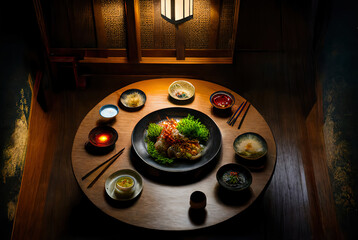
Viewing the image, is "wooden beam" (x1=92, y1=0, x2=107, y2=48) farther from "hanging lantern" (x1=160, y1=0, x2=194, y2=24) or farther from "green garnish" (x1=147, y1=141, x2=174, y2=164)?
"green garnish" (x1=147, y1=141, x2=174, y2=164)

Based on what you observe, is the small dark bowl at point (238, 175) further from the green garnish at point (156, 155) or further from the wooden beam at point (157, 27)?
the wooden beam at point (157, 27)

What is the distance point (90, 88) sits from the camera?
4223 millimetres

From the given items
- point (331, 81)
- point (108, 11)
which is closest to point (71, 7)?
point (108, 11)

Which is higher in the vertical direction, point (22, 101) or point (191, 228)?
point (22, 101)

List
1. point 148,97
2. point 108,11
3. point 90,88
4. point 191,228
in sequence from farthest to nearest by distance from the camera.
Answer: point 90,88 < point 108,11 < point 148,97 < point 191,228

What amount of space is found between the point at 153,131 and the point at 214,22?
160 cm

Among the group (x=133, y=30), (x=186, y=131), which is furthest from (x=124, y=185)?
(x=133, y=30)

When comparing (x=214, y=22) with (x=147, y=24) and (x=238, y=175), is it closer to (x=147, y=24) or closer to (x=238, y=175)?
(x=147, y=24)

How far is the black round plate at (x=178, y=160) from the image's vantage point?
2.78m

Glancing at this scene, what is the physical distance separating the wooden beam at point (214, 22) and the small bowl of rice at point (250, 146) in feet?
4.69

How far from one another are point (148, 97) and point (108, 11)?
1.17 meters

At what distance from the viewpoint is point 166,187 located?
2.65 metres

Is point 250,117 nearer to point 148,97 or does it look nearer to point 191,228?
point 148,97

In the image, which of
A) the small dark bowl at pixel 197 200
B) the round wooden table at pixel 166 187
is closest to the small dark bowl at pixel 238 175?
the round wooden table at pixel 166 187
